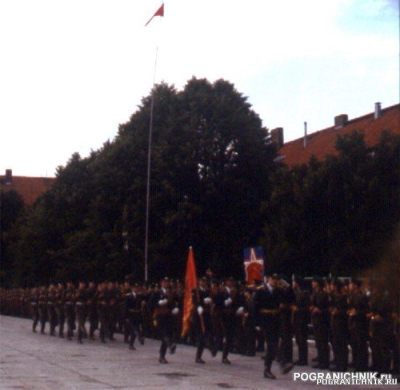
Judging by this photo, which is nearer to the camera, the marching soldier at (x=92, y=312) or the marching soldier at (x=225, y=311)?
the marching soldier at (x=225, y=311)

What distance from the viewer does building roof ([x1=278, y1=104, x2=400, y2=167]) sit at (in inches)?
2352

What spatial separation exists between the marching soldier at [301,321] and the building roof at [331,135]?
3772cm

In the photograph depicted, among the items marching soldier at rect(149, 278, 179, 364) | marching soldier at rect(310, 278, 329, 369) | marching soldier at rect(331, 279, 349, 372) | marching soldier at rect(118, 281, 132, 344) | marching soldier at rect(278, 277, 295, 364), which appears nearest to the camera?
marching soldier at rect(331, 279, 349, 372)

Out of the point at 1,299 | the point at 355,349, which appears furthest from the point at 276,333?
the point at 1,299

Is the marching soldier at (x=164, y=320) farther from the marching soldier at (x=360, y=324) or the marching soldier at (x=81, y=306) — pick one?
the marching soldier at (x=81, y=306)

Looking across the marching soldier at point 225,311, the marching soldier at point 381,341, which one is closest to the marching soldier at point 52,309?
the marching soldier at point 225,311

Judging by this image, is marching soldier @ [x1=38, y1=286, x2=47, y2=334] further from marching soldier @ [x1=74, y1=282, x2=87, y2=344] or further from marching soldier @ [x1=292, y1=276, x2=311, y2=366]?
marching soldier @ [x1=292, y1=276, x2=311, y2=366]

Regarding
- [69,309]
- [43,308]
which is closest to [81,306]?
[69,309]

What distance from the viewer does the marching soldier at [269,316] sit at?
16.1 m

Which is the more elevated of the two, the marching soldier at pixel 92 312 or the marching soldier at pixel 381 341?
the marching soldier at pixel 92 312

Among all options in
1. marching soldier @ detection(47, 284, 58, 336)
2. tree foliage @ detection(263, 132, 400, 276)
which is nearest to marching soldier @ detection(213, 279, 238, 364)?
marching soldier @ detection(47, 284, 58, 336)

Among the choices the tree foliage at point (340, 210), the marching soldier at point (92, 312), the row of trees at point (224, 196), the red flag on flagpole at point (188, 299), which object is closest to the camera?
the red flag on flagpole at point (188, 299)

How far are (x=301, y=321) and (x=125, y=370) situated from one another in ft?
12.6

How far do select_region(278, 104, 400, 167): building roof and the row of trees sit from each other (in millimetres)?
11452
